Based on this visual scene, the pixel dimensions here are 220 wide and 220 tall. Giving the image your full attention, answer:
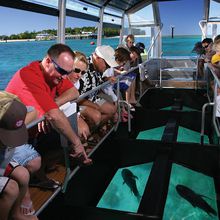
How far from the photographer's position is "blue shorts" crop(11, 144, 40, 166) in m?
2.09

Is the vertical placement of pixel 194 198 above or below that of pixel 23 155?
below

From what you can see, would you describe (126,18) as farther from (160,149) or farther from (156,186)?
(156,186)

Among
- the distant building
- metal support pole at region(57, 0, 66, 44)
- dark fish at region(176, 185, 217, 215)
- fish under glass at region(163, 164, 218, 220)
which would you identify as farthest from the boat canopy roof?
dark fish at region(176, 185, 217, 215)

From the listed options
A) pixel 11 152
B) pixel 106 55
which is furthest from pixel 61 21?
pixel 11 152

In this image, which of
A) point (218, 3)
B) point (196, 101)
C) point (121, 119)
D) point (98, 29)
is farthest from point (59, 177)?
point (218, 3)

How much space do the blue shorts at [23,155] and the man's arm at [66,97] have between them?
0.64 m

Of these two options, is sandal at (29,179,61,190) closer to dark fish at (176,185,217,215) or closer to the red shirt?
the red shirt

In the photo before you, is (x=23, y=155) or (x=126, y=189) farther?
(x=126, y=189)

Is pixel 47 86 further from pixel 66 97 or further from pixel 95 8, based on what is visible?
pixel 95 8

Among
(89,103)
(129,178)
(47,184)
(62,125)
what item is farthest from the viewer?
(129,178)

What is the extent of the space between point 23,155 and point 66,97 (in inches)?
31.5

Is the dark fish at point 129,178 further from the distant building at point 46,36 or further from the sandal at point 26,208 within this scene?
the distant building at point 46,36

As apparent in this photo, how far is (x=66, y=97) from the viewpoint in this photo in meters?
2.80

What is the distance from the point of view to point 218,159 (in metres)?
4.04
